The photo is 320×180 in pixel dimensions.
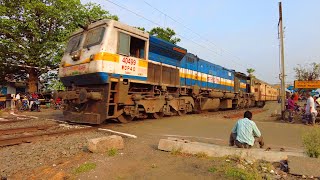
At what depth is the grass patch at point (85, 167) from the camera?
4.95 m

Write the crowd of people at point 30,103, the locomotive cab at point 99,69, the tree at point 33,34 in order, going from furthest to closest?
1. the tree at point 33,34
2. the crowd of people at point 30,103
3. the locomotive cab at point 99,69

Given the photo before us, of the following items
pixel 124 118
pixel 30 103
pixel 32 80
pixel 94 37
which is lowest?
pixel 124 118

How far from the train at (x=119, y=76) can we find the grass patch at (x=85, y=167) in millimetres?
4383

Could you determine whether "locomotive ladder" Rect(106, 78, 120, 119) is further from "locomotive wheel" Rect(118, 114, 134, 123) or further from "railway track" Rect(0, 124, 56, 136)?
"railway track" Rect(0, 124, 56, 136)

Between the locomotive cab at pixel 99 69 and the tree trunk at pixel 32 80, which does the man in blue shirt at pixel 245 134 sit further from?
the tree trunk at pixel 32 80

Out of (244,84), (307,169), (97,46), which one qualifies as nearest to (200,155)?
(307,169)

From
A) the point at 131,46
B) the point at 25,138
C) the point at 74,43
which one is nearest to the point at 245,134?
the point at 25,138

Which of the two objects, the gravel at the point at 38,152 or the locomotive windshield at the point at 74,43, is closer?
the gravel at the point at 38,152

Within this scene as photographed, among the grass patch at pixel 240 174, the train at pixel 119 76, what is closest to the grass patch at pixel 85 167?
the grass patch at pixel 240 174

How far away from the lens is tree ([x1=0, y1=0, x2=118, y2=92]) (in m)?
22.4

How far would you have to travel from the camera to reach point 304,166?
4566 millimetres

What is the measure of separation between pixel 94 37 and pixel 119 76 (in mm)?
1741

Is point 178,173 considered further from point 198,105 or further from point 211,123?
point 198,105

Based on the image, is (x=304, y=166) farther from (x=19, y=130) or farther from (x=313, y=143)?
(x=19, y=130)
